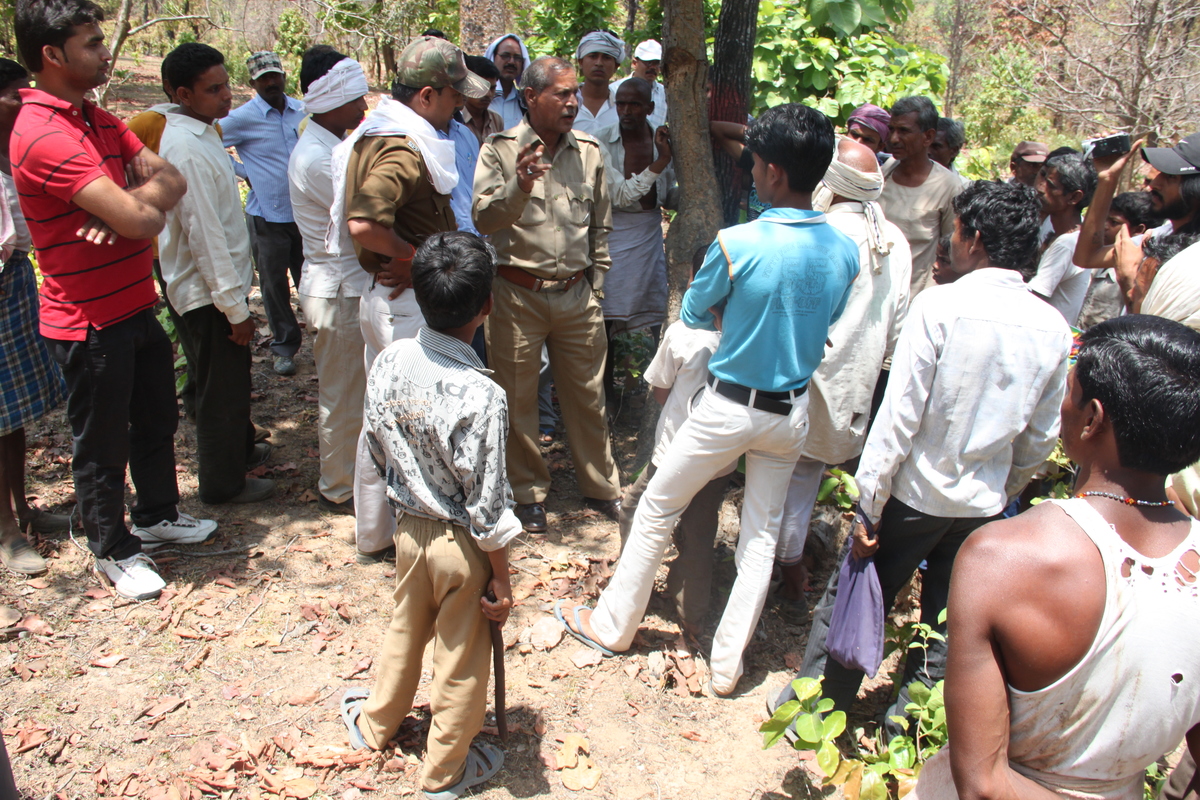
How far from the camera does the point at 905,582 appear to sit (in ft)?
10.1

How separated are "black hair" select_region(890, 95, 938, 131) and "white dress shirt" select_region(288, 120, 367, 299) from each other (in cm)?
308

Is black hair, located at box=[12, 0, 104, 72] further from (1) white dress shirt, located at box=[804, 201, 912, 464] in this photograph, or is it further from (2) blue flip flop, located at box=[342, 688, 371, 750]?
(1) white dress shirt, located at box=[804, 201, 912, 464]

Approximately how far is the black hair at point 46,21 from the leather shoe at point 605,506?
3380 millimetres

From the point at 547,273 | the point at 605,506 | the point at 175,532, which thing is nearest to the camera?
the point at 175,532

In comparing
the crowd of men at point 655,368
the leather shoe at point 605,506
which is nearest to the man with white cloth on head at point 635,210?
the crowd of men at point 655,368

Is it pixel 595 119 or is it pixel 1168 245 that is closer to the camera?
pixel 1168 245

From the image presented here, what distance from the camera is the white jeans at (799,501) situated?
3.72 m

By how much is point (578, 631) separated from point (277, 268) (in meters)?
4.11

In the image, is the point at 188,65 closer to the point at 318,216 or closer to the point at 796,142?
the point at 318,216

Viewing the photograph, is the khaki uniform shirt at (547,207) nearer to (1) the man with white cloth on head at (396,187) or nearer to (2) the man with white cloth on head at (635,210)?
(1) the man with white cloth on head at (396,187)

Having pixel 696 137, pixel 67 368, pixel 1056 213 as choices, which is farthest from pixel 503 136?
pixel 1056 213

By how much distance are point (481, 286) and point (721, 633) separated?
5.99 feet

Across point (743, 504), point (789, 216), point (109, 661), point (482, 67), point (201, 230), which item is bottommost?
point (109, 661)

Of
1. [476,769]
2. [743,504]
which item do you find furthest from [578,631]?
[743,504]
